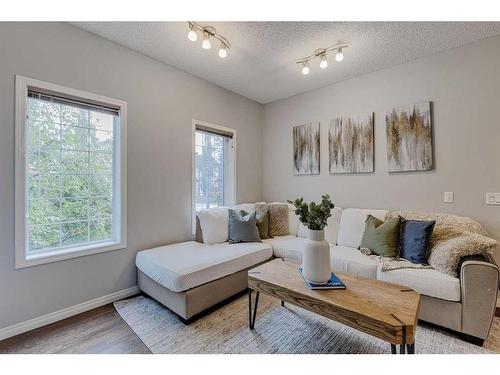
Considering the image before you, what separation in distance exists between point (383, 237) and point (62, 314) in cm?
311

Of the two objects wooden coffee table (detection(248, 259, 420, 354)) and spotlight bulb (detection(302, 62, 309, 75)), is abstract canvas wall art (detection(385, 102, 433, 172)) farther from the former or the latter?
wooden coffee table (detection(248, 259, 420, 354))

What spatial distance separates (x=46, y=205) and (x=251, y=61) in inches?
102

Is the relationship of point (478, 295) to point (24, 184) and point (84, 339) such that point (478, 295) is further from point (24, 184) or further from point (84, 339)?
point (24, 184)

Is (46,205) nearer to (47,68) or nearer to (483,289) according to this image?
(47,68)

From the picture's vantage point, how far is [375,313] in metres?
1.35

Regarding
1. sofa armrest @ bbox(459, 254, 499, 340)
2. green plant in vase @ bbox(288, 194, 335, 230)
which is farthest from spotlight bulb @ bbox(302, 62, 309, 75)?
sofa armrest @ bbox(459, 254, 499, 340)

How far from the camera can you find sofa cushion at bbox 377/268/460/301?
1842 millimetres

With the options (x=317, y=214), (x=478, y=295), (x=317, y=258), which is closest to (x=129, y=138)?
(x=317, y=214)

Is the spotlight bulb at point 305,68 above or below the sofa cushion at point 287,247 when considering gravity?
above

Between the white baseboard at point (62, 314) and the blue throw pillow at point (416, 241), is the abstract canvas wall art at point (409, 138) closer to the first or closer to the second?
the blue throw pillow at point (416, 241)

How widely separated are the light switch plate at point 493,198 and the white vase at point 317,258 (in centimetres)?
193

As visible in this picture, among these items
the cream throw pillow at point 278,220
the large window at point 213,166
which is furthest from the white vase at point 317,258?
the large window at point 213,166

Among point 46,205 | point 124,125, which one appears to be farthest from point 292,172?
point 46,205

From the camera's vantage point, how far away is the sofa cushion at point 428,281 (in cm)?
184
